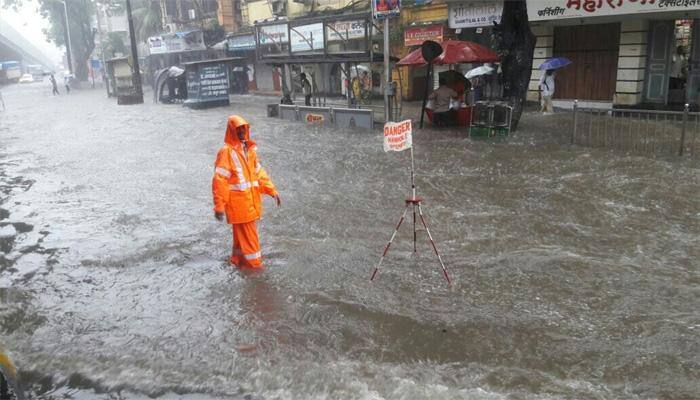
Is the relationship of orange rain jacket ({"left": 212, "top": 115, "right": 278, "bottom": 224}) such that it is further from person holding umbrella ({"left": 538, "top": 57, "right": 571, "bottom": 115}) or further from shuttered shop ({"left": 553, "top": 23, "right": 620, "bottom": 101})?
shuttered shop ({"left": 553, "top": 23, "right": 620, "bottom": 101})

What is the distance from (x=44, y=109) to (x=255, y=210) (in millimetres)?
30048

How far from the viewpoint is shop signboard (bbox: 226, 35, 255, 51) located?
32.6m

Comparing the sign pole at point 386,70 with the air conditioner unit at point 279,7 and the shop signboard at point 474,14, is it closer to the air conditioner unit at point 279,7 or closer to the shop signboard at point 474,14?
the shop signboard at point 474,14

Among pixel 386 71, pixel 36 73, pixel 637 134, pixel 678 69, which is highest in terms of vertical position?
pixel 36 73

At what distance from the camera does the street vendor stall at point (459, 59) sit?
14953mm

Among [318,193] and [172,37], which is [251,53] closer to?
[172,37]

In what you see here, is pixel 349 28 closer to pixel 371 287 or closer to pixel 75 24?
pixel 371 287

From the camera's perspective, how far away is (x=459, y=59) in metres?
14.9

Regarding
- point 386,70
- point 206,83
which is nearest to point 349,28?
point 386,70

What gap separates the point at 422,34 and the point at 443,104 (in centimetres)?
775

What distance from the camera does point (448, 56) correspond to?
1500 cm

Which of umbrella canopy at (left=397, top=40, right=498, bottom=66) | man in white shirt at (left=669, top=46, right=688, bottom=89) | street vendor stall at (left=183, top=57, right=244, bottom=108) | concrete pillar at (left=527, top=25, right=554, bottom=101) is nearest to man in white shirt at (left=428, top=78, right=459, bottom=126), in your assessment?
umbrella canopy at (left=397, top=40, right=498, bottom=66)

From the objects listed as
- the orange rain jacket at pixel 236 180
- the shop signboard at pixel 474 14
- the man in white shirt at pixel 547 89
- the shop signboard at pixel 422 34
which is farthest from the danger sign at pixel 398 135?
the shop signboard at pixel 422 34

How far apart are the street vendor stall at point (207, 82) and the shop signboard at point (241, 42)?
20.7ft
